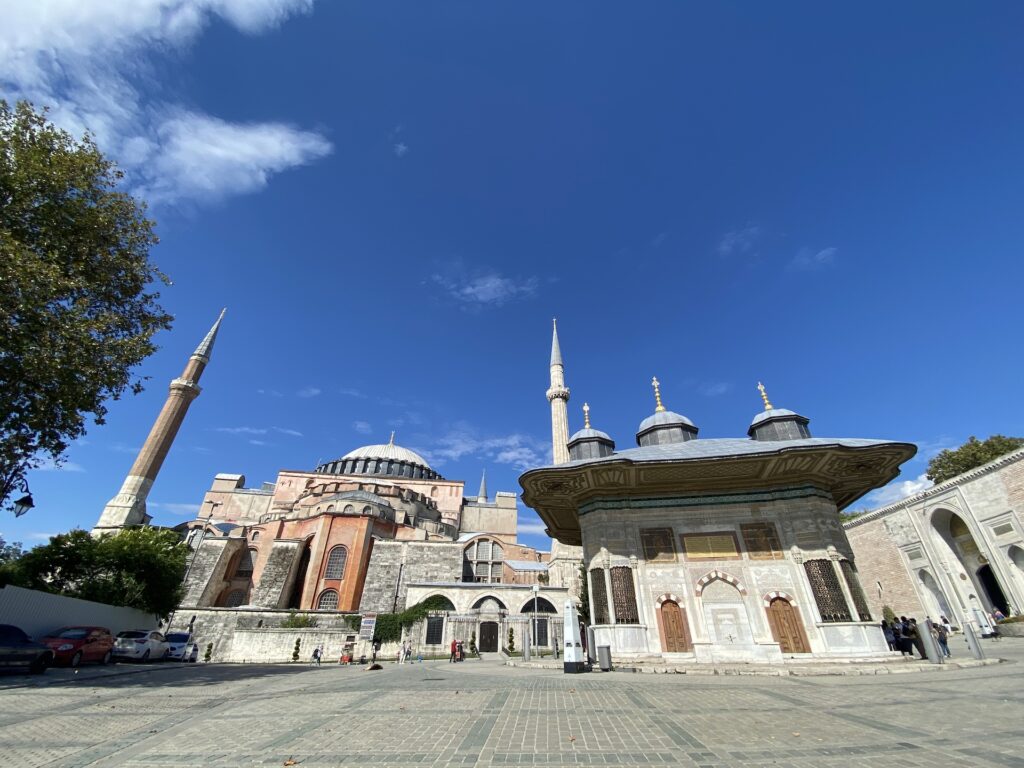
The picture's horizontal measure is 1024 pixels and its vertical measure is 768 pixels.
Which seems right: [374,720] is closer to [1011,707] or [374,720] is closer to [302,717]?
[302,717]

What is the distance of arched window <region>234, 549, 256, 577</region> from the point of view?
36.0 meters

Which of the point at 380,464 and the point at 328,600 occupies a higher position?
the point at 380,464

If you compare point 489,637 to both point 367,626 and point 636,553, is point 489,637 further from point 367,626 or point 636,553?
point 636,553

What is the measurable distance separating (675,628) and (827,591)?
4.55m

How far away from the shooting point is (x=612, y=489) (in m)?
15.7

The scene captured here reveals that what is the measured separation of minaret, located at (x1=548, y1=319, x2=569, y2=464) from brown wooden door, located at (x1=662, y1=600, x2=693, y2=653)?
20.8 metres

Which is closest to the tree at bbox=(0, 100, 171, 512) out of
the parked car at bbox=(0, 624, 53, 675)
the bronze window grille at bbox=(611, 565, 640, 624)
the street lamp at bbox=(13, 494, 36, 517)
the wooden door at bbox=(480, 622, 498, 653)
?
the street lamp at bbox=(13, 494, 36, 517)

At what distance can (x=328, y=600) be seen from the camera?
31422 mm

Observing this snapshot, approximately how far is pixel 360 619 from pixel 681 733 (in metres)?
27.0

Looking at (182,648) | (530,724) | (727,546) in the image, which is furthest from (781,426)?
(182,648)

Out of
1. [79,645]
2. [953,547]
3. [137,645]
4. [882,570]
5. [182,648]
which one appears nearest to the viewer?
[79,645]

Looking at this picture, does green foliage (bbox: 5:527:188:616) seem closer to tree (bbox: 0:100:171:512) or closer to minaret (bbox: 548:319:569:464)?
tree (bbox: 0:100:171:512)

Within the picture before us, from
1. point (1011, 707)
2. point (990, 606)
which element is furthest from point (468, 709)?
point (990, 606)

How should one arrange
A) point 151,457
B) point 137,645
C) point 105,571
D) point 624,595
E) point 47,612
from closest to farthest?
point 624,595, point 47,612, point 137,645, point 105,571, point 151,457
